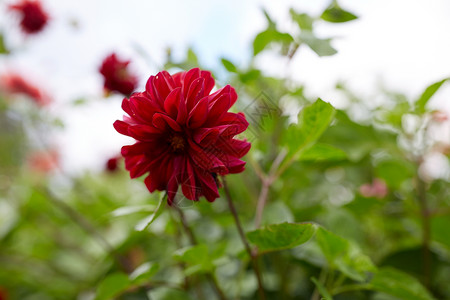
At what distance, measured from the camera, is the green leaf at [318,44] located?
0.38m

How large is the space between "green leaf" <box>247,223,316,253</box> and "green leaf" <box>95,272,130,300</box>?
20 centimetres

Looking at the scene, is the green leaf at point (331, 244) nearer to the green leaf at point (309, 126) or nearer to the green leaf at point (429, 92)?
the green leaf at point (309, 126)

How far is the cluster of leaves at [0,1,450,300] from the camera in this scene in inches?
17.7

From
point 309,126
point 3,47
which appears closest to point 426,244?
point 309,126

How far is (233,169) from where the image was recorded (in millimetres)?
346

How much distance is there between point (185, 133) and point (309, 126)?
168 millimetres

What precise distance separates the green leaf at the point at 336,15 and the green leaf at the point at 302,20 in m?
0.02

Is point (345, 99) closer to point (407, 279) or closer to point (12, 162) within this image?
point (407, 279)

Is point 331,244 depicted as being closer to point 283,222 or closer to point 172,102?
point 283,222

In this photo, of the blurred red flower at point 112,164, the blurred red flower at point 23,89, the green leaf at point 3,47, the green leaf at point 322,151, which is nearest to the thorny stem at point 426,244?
the green leaf at point 322,151

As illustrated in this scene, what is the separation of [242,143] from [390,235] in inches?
30.7

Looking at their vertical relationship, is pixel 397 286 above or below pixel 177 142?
below

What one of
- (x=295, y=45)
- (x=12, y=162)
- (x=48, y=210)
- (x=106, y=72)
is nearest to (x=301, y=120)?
(x=295, y=45)

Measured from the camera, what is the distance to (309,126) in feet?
1.44
